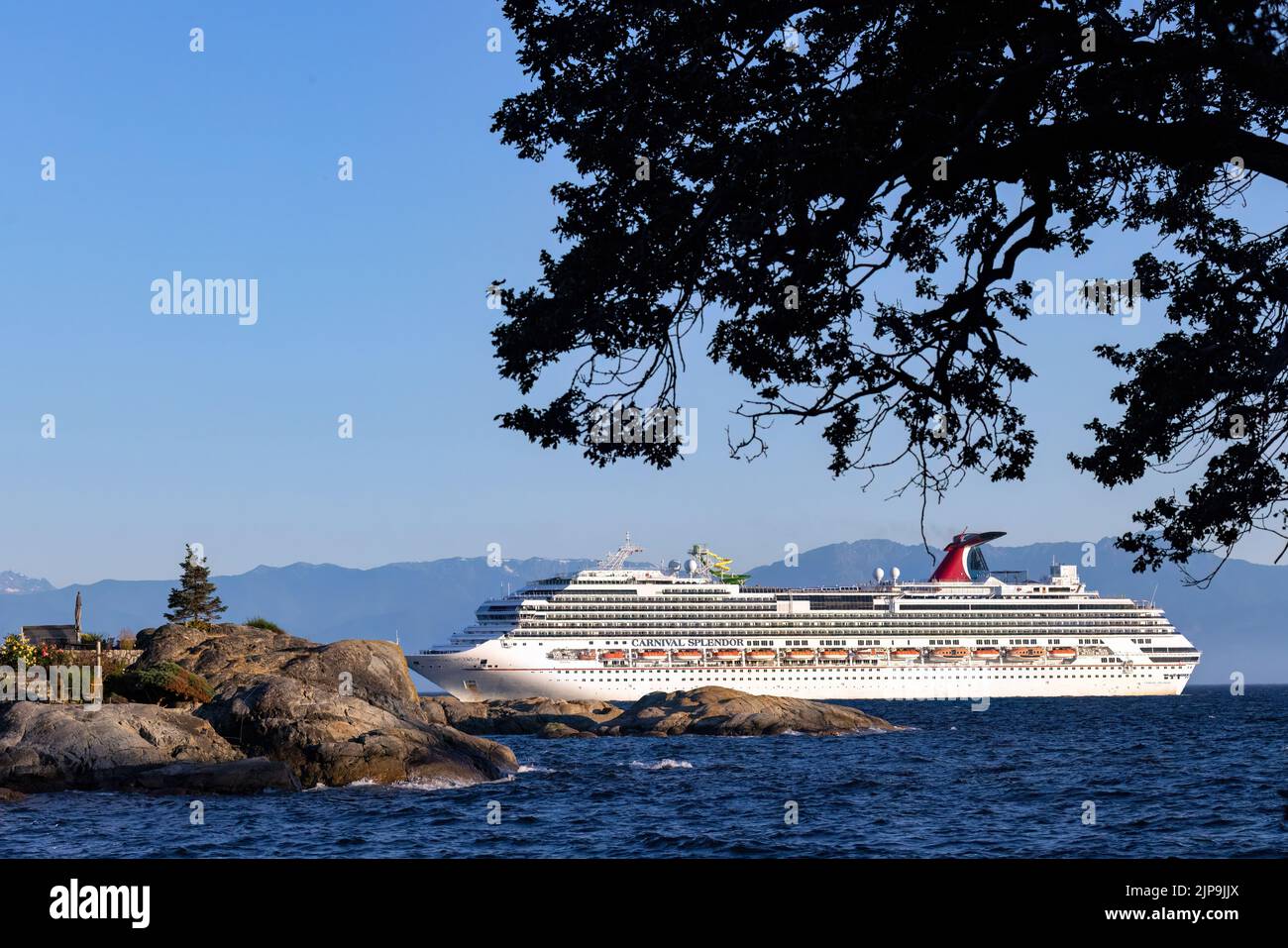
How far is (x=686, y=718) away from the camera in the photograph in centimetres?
6688

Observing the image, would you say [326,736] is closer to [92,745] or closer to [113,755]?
[113,755]

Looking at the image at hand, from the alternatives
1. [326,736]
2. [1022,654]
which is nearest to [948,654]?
[1022,654]

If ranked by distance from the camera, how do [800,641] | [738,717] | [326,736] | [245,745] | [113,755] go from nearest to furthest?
[113,755] < [326,736] < [245,745] < [738,717] < [800,641]

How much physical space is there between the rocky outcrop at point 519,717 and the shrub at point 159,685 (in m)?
22.0

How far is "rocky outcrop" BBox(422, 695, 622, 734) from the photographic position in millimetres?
69750

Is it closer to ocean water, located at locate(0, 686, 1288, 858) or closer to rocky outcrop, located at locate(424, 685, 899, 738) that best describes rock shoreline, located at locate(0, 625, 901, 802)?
ocean water, located at locate(0, 686, 1288, 858)

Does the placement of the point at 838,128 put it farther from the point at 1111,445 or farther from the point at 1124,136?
the point at 1111,445

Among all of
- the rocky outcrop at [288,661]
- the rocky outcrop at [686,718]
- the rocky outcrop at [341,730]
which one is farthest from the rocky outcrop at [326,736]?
the rocky outcrop at [686,718]

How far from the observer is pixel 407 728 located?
123 feet

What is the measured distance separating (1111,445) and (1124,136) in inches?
120

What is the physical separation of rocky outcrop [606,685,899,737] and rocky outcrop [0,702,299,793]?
1345 inches

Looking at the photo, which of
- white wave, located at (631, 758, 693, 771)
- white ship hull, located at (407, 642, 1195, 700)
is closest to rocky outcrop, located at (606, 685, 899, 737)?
white wave, located at (631, 758, 693, 771)

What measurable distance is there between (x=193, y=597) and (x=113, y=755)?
36.8 meters
